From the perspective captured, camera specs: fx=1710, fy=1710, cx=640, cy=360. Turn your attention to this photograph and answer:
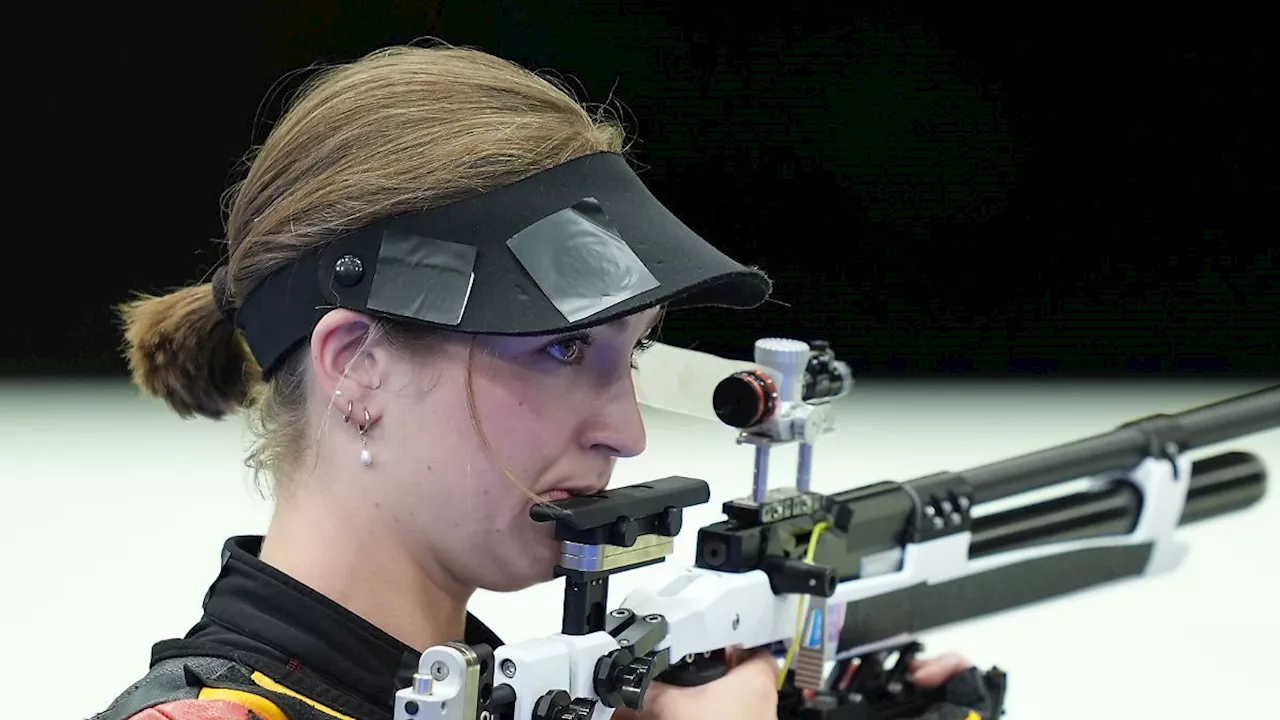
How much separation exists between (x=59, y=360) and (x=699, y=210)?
1638 mm

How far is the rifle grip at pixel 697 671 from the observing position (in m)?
1.54

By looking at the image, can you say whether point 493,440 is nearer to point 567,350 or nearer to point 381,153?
point 567,350

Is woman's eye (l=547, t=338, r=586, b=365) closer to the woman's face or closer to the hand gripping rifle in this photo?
the woman's face

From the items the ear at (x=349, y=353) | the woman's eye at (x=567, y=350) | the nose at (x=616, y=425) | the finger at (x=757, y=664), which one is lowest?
the finger at (x=757, y=664)

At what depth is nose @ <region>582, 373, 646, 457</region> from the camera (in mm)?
1370

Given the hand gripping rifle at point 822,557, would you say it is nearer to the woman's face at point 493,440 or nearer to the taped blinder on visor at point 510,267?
the woman's face at point 493,440

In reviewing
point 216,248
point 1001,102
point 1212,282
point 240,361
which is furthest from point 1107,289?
point 240,361

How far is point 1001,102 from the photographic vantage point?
14.8 feet

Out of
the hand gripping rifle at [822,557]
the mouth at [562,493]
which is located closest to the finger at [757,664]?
the hand gripping rifle at [822,557]

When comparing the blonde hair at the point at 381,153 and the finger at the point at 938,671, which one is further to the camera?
the finger at the point at 938,671

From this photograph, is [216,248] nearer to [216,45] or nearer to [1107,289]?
[216,45]

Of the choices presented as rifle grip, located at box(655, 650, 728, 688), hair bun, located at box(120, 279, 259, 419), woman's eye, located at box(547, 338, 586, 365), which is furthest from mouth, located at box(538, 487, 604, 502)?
hair bun, located at box(120, 279, 259, 419)

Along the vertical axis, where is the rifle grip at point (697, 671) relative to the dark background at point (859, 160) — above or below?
below

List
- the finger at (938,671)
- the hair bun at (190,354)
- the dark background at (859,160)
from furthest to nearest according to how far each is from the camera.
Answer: the dark background at (859,160), the finger at (938,671), the hair bun at (190,354)
